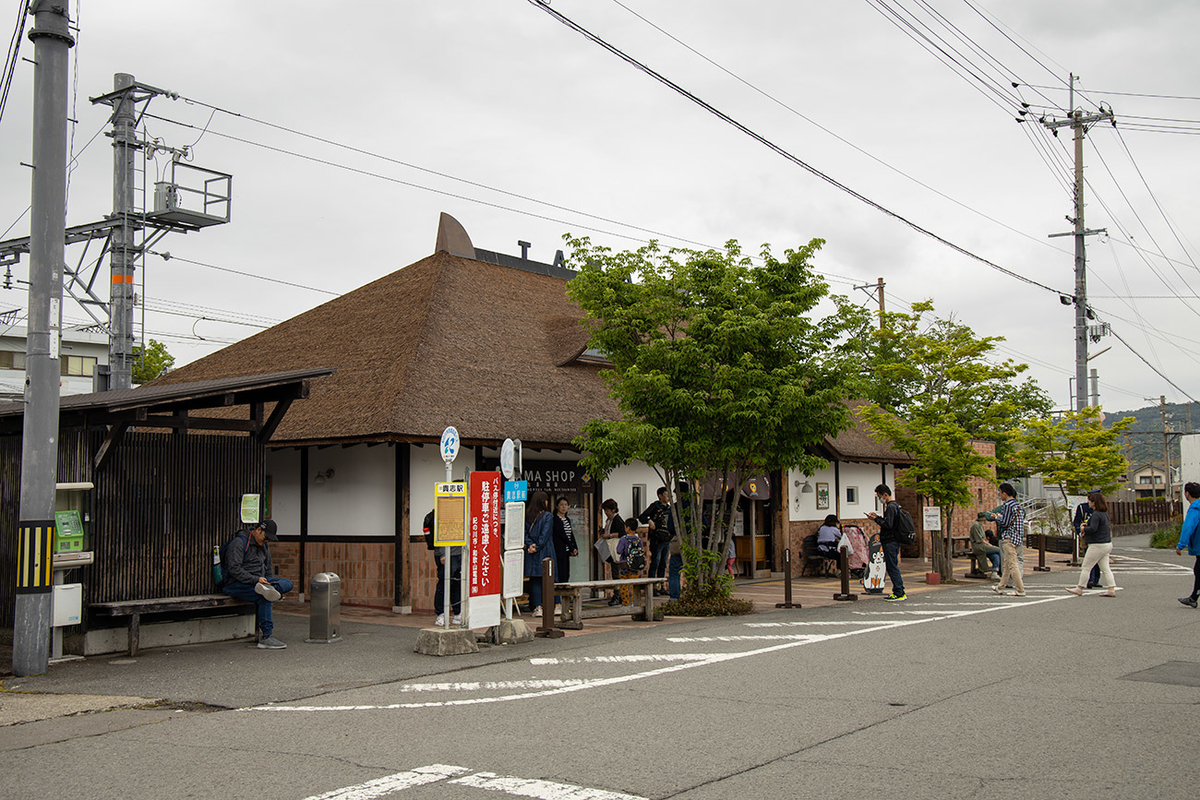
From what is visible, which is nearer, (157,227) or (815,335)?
(815,335)

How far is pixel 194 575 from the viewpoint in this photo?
12133 millimetres

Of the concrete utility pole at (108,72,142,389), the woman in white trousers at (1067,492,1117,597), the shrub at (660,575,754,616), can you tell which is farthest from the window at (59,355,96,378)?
the woman in white trousers at (1067,492,1117,597)

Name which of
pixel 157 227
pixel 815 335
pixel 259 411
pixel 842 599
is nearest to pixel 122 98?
pixel 157 227

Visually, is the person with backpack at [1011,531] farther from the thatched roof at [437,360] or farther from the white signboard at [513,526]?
the white signboard at [513,526]

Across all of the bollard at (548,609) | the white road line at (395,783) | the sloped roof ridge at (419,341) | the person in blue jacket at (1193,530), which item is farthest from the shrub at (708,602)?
the white road line at (395,783)

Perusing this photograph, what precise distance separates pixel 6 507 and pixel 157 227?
13.7 m

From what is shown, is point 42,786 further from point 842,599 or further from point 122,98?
point 122,98

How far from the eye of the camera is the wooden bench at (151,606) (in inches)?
428

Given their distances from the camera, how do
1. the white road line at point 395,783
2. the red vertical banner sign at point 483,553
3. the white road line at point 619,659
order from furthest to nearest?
the red vertical banner sign at point 483,553
the white road line at point 619,659
the white road line at point 395,783

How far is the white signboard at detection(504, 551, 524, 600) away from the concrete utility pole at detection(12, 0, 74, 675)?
494 cm

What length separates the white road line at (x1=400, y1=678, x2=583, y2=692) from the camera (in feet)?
30.0

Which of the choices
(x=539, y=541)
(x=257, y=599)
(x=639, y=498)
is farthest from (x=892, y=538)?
(x=257, y=599)

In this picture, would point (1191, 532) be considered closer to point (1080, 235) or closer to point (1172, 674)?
point (1172, 674)

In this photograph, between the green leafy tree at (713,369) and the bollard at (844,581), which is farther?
the bollard at (844,581)
